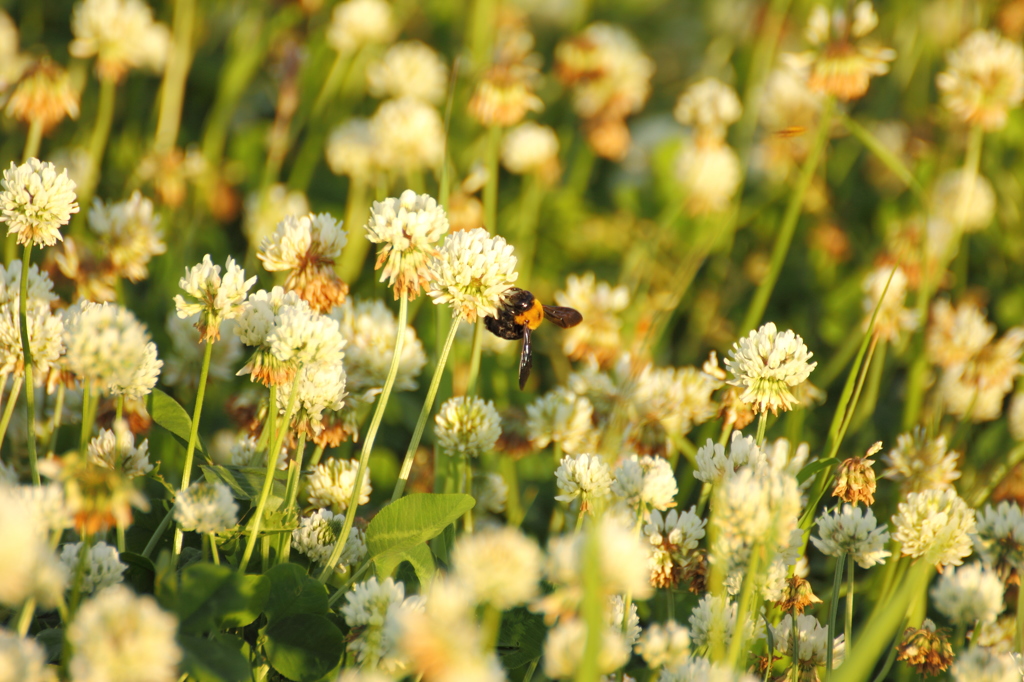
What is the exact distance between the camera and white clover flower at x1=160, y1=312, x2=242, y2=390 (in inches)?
66.5

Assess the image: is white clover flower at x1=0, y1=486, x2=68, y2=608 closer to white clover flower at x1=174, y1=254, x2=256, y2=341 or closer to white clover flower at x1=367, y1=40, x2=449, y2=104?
white clover flower at x1=174, y1=254, x2=256, y2=341

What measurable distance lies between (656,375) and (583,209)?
146 centimetres

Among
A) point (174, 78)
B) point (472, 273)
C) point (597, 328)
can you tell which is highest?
point (174, 78)

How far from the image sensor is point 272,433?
1165 millimetres

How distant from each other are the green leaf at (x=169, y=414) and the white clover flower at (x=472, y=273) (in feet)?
1.51

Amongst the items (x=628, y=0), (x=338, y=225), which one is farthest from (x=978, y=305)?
(x=628, y=0)

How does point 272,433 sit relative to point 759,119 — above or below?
below

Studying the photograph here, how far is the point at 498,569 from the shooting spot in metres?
0.81

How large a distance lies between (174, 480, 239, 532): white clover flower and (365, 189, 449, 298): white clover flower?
0.35 m

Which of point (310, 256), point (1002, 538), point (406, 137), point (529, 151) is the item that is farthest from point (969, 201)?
point (310, 256)

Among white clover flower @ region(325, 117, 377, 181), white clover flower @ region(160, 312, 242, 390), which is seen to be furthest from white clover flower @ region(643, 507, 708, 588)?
white clover flower @ region(325, 117, 377, 181)

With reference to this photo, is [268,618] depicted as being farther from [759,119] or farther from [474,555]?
[759,119]

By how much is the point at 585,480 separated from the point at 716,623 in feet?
0.86

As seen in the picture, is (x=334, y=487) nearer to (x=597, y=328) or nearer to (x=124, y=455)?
(x=124, y=455)
